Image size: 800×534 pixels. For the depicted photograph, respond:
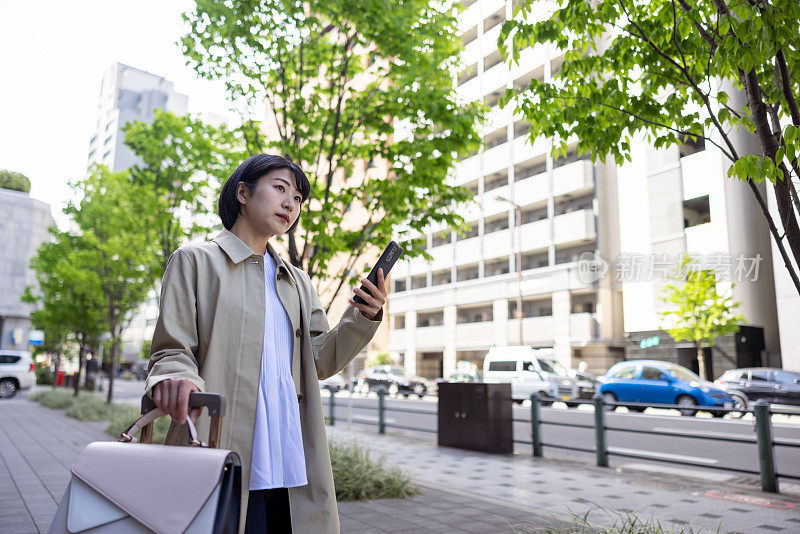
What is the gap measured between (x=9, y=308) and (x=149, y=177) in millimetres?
36298

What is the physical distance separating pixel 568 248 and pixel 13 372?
2848cm

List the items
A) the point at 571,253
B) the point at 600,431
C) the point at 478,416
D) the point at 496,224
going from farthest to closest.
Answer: the point at 496,224 < the point at 571,253 < the point at 478,416 < the point at 600,431

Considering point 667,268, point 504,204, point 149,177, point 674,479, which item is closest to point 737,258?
point 667,268

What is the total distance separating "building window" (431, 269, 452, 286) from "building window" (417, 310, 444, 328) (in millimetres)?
2165

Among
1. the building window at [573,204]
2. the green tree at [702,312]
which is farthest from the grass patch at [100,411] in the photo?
the building window at [573,204]

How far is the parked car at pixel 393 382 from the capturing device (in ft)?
100

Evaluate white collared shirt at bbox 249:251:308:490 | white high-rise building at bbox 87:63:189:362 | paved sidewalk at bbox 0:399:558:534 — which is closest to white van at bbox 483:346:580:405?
paved sidewalk at bbox 0:399:558:534

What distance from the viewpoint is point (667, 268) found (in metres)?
30.2

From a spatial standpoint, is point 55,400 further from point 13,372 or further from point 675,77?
point 675,77

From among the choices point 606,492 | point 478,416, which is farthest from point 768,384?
point 606,492

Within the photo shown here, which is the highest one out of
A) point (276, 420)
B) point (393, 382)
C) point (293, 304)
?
point (293, 304)

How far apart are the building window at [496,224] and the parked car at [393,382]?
1363 cm

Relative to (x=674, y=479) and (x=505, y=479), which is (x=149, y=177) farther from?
(x=674, y=479)

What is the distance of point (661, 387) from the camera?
60.4 ft
